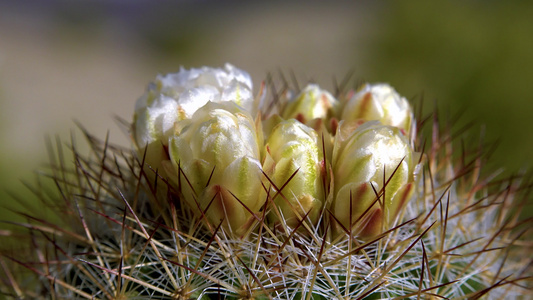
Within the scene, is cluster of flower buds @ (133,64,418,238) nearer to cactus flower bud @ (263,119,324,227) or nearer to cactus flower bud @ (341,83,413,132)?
cactus flower bud @ (263,119,324,227)

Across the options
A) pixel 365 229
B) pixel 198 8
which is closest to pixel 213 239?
pixel 365 229

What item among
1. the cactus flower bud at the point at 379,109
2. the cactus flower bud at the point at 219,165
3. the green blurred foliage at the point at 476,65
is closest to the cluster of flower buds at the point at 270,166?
the cactus flower bud at the point at 219,165

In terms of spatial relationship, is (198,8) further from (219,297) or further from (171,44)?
(219,297)

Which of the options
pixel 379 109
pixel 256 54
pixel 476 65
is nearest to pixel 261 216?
pixel 379 109

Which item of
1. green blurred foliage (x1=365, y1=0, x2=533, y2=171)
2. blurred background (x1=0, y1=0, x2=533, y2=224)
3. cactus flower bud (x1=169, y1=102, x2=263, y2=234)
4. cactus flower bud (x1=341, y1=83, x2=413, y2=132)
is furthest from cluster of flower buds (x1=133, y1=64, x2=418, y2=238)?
green blurred foliage (x1=365, y1=0, x2=533, y2=171)

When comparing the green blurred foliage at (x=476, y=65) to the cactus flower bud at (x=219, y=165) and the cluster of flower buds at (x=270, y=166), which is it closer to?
the cluster of flower buds at (x=270, y=166)

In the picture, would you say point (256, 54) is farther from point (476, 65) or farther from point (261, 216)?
point (261, 216)
